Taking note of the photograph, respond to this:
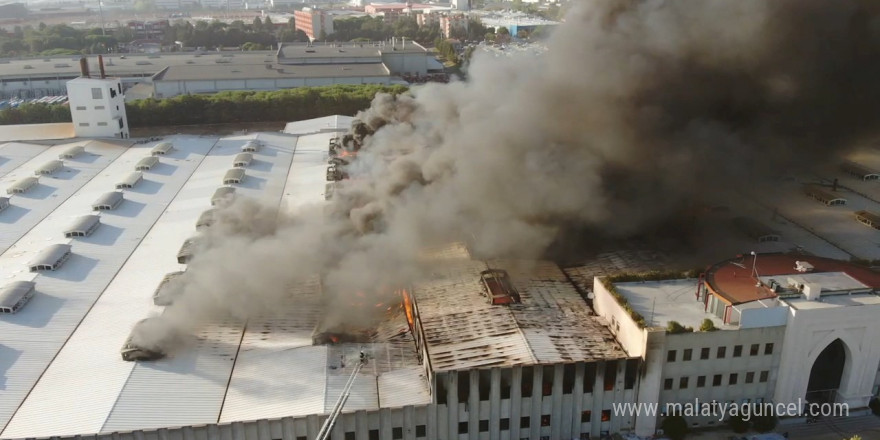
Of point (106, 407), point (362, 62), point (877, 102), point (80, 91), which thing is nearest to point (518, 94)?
point (877, 102)

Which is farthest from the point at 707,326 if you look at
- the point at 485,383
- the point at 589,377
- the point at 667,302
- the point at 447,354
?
the point at 447,354

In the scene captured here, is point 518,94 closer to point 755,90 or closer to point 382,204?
point 382,204

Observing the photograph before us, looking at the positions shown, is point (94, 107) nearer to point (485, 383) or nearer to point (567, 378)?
point (485, 383)

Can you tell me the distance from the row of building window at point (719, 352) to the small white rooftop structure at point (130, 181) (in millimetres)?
25959

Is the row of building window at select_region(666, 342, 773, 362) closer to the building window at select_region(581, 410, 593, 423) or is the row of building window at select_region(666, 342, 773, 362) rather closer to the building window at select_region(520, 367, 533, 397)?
the building window at select_region(581, 410, 593, 423)

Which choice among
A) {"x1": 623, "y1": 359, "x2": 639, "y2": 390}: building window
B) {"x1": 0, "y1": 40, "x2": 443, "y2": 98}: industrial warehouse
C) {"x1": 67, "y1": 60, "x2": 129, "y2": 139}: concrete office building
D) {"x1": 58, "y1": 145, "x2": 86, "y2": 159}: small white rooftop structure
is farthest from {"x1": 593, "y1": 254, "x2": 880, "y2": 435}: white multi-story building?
{"x1": 0, "y1": 40, "x2": 443, "y2": 98}: industrial warehouse

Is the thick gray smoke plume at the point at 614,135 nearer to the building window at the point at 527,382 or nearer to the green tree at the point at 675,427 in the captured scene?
the building window at the point at 527,382

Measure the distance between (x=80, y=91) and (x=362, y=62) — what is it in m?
36.9

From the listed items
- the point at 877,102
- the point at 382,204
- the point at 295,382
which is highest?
the point at 877,102

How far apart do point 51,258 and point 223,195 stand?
8.24 meters

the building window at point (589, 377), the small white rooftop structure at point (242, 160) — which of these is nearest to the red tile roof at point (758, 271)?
the building window at point (589, 377)

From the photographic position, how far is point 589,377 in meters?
18.0

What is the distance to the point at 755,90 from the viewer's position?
2439cm

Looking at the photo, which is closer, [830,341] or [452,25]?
[830,341]
